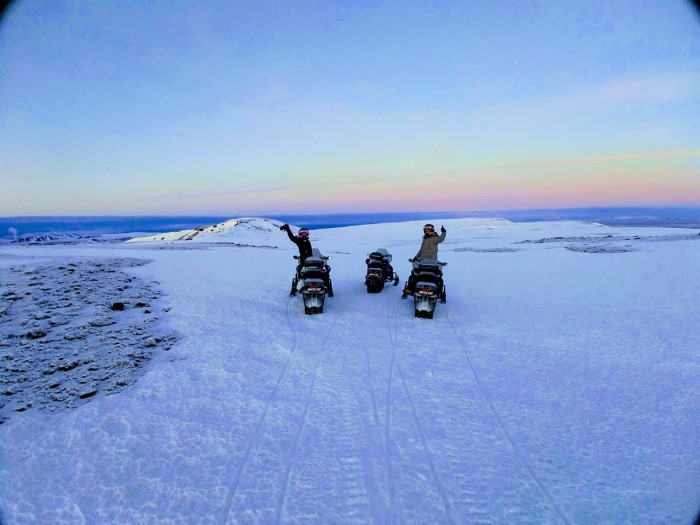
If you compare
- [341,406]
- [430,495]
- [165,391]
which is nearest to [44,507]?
[165,391]

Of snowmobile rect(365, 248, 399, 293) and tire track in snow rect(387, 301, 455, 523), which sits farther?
snowmobile rect(365, 248, 399, 293)

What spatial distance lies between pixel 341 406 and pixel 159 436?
2143mm

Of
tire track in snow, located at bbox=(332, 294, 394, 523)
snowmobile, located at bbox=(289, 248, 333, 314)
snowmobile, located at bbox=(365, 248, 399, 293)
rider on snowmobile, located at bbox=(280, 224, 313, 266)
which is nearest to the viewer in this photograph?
tire track in snow, located at bbox=(332, 294, 394, 523)

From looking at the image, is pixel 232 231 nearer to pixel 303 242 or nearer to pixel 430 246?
pixel 303 242

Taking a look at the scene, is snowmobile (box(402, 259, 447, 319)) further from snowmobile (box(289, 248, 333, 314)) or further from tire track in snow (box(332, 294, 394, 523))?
snowmobile (box(289, 248, 333, 314))

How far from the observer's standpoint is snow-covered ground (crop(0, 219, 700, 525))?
10.6 feet

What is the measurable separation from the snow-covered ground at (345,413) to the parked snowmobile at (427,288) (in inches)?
13.5

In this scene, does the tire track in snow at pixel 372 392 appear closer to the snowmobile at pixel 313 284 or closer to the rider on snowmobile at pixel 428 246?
the snowmobile at pixel 313 284

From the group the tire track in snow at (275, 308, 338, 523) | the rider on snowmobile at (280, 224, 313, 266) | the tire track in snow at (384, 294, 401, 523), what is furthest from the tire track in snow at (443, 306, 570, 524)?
the rider on snowmobile at (280, 224, 313, 266)

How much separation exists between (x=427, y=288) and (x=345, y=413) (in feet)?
15.1

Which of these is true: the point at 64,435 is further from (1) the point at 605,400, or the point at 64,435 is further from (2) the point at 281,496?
(1) the point at 605,400

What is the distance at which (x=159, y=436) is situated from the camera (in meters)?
4.05

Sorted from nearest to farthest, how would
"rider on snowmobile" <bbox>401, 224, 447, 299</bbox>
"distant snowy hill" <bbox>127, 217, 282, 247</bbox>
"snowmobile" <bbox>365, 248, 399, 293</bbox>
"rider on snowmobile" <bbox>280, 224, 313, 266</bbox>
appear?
1. "rider on snowmobile" <bbox>401, 224, 447, 299</bbox>
2. "rider on snowmobile" <bbox>280, 224, 313, 266</bbox>
3. "snowmobile" <bbox>365, 248, 399, 293</bbox>
4. "distant snowy hill" <bbox>127, 217, 282, 247</bbox>

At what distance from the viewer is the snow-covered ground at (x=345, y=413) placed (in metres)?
3.24
